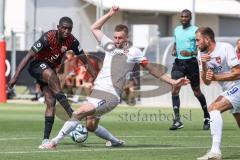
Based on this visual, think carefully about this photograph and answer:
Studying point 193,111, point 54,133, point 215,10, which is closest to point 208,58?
point 54,133

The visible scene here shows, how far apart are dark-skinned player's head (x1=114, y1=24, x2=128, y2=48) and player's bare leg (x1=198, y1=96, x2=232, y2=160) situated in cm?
187

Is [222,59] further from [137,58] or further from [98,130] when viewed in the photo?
[98,130]

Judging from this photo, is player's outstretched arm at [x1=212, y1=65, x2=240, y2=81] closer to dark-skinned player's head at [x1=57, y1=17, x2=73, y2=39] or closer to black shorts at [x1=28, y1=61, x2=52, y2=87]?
dark-skinned player's head at [x1=57, y1=17, x2=73, y2=39]

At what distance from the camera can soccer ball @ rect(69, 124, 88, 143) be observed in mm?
14086

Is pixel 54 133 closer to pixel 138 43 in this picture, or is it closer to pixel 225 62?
pixel 225 62

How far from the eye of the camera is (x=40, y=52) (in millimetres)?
14414

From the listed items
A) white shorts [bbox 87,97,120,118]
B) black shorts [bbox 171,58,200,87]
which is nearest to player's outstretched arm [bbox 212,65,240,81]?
white shorts [bbox 87,97,120,118]

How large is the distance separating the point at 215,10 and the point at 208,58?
33637 mm

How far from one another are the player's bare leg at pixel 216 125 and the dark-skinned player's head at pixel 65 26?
290 centimetres

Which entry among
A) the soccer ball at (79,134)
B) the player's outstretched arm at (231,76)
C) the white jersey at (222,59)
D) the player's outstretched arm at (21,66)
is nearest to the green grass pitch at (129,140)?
the soccer ball at (79,134)

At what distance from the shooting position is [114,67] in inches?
531

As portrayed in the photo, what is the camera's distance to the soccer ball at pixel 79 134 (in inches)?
555

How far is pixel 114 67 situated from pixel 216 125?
2.19m

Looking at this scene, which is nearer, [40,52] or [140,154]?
[140,154]
